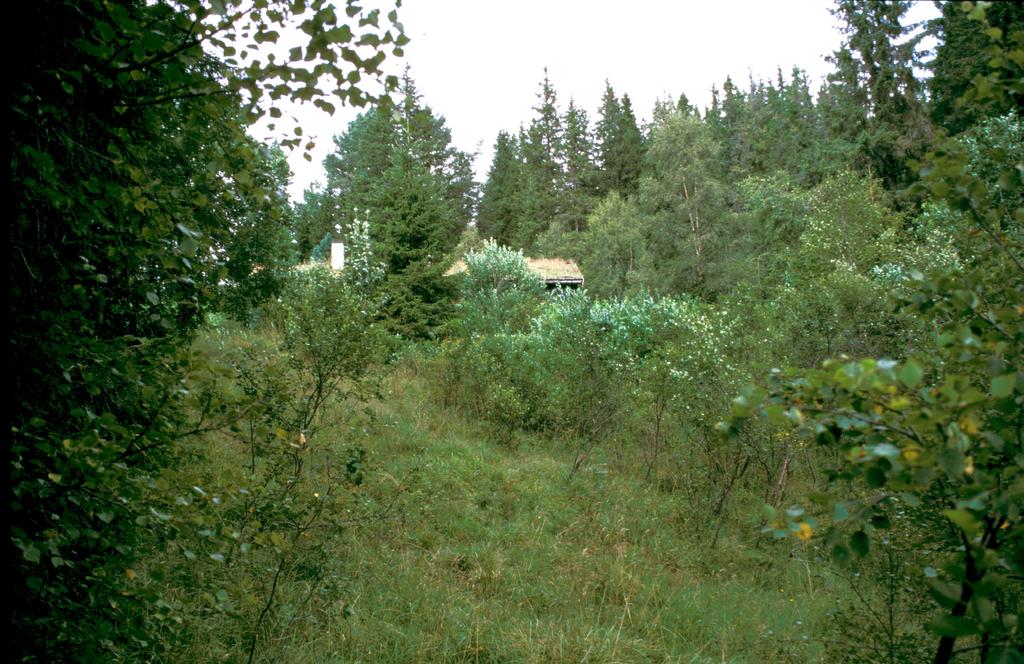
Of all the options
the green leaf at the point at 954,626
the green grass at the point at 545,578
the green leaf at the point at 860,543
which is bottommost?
the green grass at the point at 545,578

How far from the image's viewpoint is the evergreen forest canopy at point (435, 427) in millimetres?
1657

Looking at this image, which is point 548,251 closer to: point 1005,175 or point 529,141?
point 529,141

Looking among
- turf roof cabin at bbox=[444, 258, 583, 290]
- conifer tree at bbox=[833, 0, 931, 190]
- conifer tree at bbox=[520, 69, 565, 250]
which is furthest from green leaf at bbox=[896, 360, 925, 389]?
conifer tree at bbox=[520, 69, 565, 250]

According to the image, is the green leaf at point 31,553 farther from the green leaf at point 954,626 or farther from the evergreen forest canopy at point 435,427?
the green leaf at point 954,626

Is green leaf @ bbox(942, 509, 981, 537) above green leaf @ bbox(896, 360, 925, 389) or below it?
below

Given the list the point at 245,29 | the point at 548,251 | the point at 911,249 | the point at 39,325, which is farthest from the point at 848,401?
the point at 548,251

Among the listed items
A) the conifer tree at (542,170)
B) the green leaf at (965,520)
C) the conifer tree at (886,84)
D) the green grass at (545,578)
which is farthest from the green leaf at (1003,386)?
the conifer tree at (542,170)

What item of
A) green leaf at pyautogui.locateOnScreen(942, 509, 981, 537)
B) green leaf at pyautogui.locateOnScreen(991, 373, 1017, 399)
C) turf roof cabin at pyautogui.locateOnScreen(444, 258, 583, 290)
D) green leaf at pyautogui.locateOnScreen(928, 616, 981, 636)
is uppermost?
turf roof cabin at pyautogui.locateOnScreen(444, 258, 583, 290)

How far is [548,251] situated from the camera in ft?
133

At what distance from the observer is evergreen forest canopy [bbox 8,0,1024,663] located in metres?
1.66

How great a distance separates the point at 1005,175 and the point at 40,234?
122 inches

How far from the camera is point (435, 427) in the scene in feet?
32.8

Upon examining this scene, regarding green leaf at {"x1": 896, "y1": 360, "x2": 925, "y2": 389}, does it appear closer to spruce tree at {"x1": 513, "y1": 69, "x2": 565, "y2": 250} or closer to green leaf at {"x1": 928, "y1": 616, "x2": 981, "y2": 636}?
green leaf at {"x1": 928, "y1": 616, "x2": 981, "y2": 636}

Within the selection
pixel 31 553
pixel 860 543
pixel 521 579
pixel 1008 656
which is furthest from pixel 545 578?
pixel 1008 656
